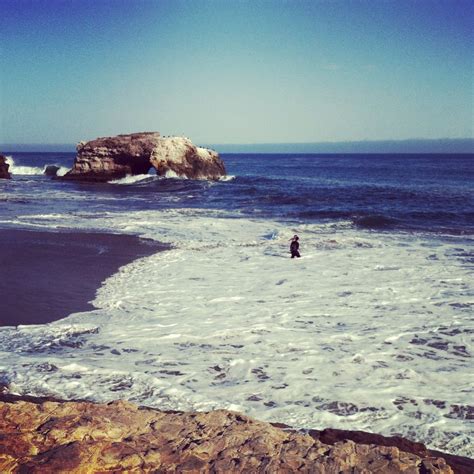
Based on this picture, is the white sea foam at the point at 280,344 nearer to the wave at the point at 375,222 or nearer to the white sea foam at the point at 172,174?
the wave at the point at 375,222

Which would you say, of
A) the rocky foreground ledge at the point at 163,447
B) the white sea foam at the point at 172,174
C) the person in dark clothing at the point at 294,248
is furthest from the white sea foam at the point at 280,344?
the white sea foam at the point at 172,174

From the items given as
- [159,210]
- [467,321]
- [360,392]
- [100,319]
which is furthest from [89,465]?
[159,210]

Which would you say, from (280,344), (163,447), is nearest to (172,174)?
(280,344)

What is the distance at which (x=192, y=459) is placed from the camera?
3.33 meters

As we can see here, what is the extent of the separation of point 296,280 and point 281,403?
6056 millimetres

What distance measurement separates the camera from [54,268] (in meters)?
11.7

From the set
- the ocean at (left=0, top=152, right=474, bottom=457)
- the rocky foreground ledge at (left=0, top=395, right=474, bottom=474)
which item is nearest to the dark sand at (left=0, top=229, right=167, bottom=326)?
the ocean at (left=0, top=152, right=474, bottom=457)

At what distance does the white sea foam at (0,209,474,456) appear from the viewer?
5.29m

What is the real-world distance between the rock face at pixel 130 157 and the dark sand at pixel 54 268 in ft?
91.1

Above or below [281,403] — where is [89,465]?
above

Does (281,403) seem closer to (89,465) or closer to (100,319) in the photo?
(89,465)

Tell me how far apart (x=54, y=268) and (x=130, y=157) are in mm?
34262

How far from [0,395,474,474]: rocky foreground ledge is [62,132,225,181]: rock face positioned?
134 feet

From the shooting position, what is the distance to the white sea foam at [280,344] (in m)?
5.29
